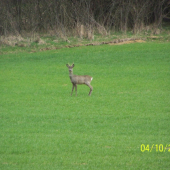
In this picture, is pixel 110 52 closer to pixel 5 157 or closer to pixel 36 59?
pixel 36 59

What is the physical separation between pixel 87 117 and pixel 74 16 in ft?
67.0

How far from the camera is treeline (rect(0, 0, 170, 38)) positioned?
2778 cm

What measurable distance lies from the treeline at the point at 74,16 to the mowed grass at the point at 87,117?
766 cm

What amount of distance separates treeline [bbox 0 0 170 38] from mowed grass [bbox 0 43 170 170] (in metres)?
7.66

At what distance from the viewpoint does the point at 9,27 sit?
93.9ft

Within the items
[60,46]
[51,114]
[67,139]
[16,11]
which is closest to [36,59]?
[60,46]

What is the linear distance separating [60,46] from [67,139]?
18.8m
